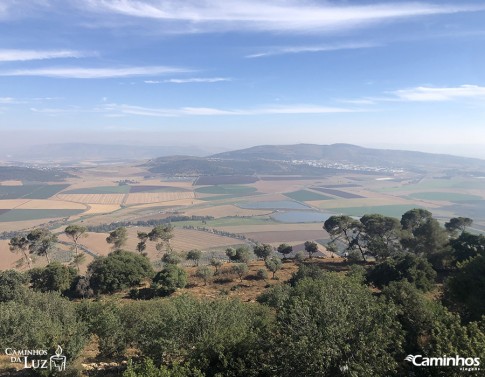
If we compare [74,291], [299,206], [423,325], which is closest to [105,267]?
[74,291]

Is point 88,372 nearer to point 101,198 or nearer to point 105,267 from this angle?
point 105,267

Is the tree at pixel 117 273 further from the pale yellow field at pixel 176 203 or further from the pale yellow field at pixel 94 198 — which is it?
the pale yellow field at pixel 94 198

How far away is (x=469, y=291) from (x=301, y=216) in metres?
116

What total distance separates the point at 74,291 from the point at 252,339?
35.1 metres

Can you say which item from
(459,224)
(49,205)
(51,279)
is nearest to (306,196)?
(49,205)

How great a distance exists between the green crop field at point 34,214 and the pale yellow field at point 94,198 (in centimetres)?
2196

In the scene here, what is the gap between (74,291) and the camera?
42750 mm

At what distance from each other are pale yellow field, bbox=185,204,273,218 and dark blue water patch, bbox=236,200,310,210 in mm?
7917

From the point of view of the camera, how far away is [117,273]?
42719 mm

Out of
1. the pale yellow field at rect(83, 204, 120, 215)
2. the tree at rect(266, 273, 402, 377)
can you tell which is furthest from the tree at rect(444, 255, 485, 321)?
the pale yellow field at rect(83, 204, 120, 215)

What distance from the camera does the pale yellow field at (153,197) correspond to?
173950mm

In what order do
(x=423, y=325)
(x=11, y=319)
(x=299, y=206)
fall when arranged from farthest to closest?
(x=299, y=206), (x=11, y=319), (x=423, y=325)

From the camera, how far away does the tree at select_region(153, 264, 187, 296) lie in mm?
40528

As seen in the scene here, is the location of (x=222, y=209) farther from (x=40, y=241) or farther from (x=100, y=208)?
(x=40, y=241)
